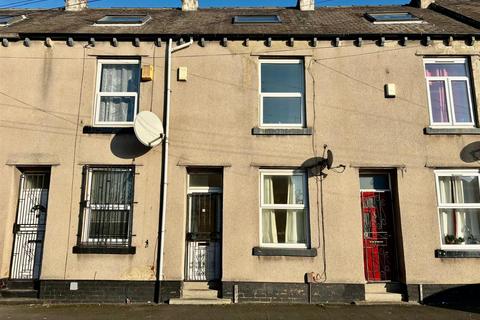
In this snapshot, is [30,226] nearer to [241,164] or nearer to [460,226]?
[241,164]

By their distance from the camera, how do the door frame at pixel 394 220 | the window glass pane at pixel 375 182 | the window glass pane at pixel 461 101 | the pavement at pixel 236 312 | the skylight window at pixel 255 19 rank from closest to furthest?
the pavement at pixel 236 312 < the door frame at pixel 394 220 < the window glass pane at pixel 375 182 < the window glass pane at pixel 461 101 < the skylight window at pixel 255 19

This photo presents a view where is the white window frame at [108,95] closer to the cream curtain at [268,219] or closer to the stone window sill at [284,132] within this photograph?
the stone window sill at [284,132]

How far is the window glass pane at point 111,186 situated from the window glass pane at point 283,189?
10.2ft

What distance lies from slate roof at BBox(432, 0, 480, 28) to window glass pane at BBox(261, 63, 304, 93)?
464 centimetres

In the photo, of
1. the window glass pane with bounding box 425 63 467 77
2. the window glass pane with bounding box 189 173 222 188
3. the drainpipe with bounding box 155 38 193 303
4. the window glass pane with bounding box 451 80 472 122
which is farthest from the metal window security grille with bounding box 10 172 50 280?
the window glass pane with bounding box 451 80 472 122

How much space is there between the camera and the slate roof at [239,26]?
973cm

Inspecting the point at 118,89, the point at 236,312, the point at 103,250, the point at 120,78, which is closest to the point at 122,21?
the point at 120,78

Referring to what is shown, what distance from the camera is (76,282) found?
28.6ft

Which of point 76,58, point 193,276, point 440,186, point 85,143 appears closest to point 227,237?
point 193,276

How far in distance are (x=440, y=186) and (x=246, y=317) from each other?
5332 mm

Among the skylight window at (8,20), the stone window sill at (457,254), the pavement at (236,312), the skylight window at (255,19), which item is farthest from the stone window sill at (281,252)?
the skylight window at (8,20)

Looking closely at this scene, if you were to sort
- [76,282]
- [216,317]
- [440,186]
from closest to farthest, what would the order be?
[216,317], [76,282], [440,186]

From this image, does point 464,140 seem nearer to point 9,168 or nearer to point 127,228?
point 127,228

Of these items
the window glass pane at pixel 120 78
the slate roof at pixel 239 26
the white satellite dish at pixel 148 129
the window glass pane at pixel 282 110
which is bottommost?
the white satellite dish at pixel 148 129
